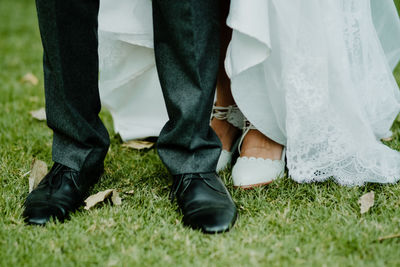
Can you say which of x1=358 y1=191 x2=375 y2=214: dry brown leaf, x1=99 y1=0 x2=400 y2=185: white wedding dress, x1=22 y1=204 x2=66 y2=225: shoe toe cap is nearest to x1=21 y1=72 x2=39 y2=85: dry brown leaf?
x1=99 y1=0 x2=400 y2=185: white wedding dress

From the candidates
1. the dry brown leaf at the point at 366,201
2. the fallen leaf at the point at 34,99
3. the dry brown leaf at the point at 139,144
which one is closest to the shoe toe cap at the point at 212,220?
the dry brown leaf at the point at 366,201

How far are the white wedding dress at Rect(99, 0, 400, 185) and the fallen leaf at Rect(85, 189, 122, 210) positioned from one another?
18.5 inches

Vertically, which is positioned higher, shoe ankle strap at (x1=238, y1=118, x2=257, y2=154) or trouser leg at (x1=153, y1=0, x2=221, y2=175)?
trouser leg at (x1=153, y1=0, x2=221, y2=175)

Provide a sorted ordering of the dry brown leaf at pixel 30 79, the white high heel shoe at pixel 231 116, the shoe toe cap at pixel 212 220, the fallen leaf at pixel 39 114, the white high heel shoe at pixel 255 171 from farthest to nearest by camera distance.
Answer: the dry brown leaf at pixel 30 79 < the fallen leaf at pixel 39 114 < the white high heel shoe at pixel 231 116 < the white high heel shoe at pixel 255 171 < the shoe toe cap at pixel 212 220

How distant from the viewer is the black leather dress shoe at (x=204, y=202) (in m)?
1.09

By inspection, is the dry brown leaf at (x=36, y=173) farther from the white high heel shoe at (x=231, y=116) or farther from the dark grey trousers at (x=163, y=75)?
the white high heel shoe at (x=231, y=116)

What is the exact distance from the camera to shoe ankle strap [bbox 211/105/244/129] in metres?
1.56

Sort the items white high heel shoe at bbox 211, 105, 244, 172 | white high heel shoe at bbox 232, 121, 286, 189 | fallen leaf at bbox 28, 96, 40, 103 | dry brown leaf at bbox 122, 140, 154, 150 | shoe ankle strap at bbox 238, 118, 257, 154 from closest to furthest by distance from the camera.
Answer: white high heel shoe at bbox 232, 121, 286, 189, shoe ankle strap at bbox 238, 118, 257, 154, white high heel shoe at bbox 211, 105, 244, 172, dry brown leaf at bbox 122, 140, 154, 150, fallen leaf at bbox 28, 96, 40, 103

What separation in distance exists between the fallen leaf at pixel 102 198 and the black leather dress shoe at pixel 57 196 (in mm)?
33

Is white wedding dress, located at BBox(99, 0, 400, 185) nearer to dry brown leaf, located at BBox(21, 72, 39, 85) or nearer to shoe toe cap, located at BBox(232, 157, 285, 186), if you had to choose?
shoe toe cap, located at BBox(232, 157, 285, 186)

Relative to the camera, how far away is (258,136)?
1452mm

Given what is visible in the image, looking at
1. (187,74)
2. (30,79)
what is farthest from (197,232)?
(30,79)

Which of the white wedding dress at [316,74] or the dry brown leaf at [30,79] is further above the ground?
the white wedding dress at [316,74]

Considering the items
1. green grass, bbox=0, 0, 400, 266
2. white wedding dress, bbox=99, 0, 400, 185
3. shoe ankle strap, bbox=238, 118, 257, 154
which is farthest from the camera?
shoe ankle strap, bbox=238, 118, 257, 154
